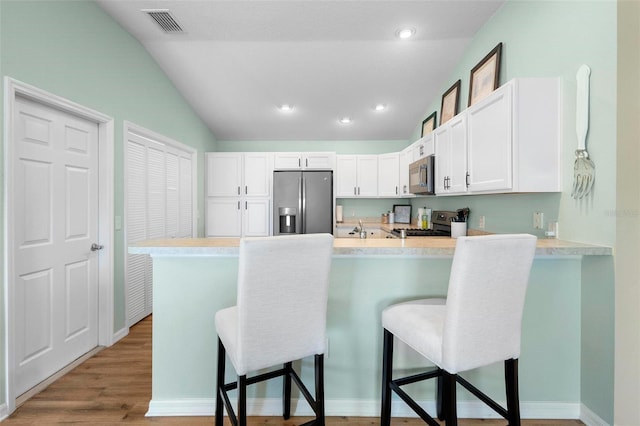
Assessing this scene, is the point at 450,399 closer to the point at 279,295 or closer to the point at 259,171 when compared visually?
the point at 279,295

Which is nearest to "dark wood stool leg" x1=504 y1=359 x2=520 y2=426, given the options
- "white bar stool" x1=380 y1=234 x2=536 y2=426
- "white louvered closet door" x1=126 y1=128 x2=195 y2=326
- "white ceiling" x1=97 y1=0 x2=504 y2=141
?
"white bar stool" x1=380 y1=234 x2=536 y2=426

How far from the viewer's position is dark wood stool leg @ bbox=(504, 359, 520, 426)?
49.2 inches

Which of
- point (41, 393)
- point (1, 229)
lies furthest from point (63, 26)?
point (41, 393)

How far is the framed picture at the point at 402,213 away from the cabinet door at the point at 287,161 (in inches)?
70.0

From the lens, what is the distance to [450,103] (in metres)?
3.23

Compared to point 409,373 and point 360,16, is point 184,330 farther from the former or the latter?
point 360,16

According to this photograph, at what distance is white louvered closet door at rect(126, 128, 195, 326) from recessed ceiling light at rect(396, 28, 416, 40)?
107 inches

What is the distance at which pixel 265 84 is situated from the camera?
145 inches

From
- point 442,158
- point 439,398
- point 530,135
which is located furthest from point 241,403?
point 442,158

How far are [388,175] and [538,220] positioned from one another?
2.91 metres

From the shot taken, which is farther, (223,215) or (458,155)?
(223,215)

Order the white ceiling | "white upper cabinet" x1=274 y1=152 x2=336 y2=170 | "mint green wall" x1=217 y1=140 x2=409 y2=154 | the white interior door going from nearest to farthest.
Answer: the white interior door < the white ceiling < "white upper cabinet" x1=274 y1=152 x2=336 y2=170 < "mint green wall" x1=217 y1=140 x2=409 y2=154

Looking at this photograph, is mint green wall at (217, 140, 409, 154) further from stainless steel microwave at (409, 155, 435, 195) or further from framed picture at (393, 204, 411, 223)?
stainless steel microwave at (409, 155, 435, 195)

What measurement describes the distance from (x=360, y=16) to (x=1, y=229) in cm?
299
